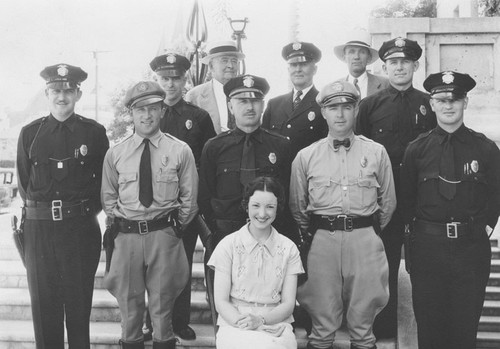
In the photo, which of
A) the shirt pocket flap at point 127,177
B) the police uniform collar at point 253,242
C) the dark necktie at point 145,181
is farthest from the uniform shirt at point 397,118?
the shirt pocket flap at point 127,177

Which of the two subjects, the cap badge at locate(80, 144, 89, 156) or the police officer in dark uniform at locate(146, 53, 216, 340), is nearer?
the cap badge at locate(80, 144, 89, 156)

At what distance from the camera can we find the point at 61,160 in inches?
167

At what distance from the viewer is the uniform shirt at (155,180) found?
418 cm

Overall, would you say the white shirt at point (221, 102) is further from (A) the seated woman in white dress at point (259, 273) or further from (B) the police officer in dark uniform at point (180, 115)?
(A) the seated woman in white dress at point (259, 273)

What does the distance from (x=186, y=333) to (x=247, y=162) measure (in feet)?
5.12

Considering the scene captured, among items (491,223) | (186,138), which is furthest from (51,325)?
(491,223)

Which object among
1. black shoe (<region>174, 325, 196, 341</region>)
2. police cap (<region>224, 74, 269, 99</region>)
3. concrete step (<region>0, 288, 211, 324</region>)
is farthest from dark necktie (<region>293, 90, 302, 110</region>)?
black shoe (<region>174, 325, 196, 341</region>)

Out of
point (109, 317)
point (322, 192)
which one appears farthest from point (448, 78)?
point (109, 317)

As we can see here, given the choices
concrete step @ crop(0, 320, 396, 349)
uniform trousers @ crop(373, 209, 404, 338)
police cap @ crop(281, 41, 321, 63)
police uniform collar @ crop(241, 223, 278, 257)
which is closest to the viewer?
police uniform collar @ crop(241, 223, 278, 257)

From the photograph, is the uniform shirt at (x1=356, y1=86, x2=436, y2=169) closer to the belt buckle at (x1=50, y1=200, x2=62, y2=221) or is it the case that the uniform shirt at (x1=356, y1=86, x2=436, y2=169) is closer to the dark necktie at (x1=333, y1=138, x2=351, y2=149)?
the dark necktie at (x1=333, y1=138, x2=351, y2=149)

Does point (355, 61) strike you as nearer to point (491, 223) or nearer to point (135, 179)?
point (491, 223)

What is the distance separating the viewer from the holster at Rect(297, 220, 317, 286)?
4.08 m

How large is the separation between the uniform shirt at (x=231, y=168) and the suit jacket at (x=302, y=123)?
0.52 m

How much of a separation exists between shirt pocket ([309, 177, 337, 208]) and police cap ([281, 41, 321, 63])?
1371mm
